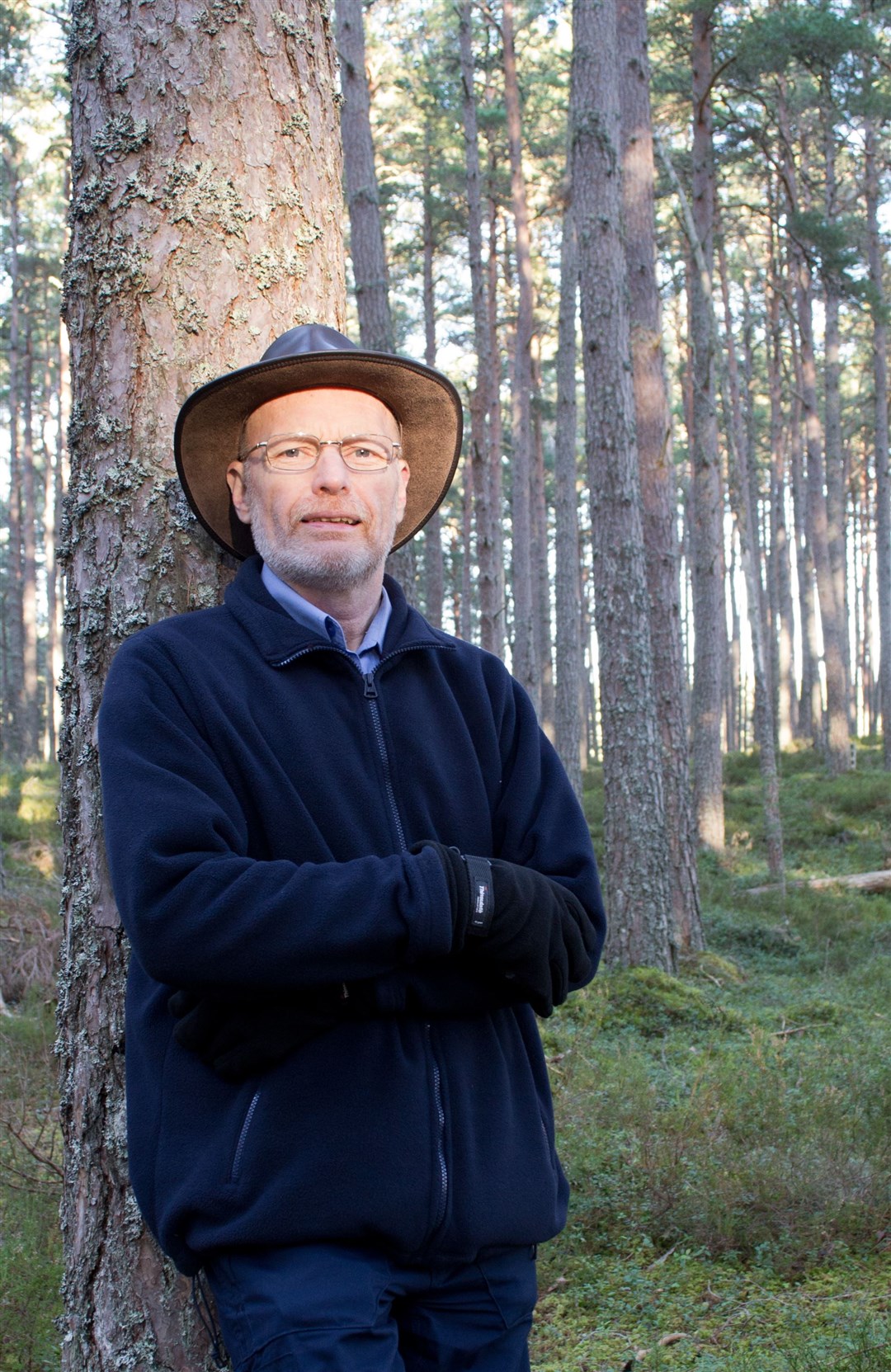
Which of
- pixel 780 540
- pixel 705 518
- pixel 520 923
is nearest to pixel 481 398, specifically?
pixel 705 518

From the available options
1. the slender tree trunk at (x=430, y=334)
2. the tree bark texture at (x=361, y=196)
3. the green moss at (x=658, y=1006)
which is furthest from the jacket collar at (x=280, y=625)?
the slender tree trunk at (x=430, y=334)

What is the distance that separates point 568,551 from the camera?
61.8 feet

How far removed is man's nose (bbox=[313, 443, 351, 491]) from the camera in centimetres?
254

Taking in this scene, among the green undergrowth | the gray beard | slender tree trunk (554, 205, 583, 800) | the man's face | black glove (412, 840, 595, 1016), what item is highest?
slender tree trunk (554, 205, 583, 800)

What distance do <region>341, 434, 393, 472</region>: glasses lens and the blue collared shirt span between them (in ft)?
0.93

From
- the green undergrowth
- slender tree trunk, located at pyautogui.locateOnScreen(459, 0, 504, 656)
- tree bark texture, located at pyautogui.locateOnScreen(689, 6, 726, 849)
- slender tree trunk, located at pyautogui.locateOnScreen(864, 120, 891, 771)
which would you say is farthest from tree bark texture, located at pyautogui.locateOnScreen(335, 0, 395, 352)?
slender tree trunk, located at pyautogui.locateOnScreen(864, 120, 891, 771)

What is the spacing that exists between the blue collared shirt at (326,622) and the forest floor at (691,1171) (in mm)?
2414

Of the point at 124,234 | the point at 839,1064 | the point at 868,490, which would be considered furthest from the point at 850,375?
the point at 124,234

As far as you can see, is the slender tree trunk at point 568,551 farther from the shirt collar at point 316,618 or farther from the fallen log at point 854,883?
the shirt collar at point 316,618

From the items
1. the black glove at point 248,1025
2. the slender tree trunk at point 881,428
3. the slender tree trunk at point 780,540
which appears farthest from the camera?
the slender tree trunk at point 780,540

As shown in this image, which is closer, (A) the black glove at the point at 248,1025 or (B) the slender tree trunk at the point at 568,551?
(A) the black glove at the point at 248,1025

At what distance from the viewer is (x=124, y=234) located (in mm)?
2791

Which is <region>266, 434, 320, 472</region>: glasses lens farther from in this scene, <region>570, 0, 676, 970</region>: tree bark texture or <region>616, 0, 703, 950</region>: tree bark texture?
<region>616, 0, 703, 950</region>: tree bark texture

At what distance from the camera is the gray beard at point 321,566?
2504mm
